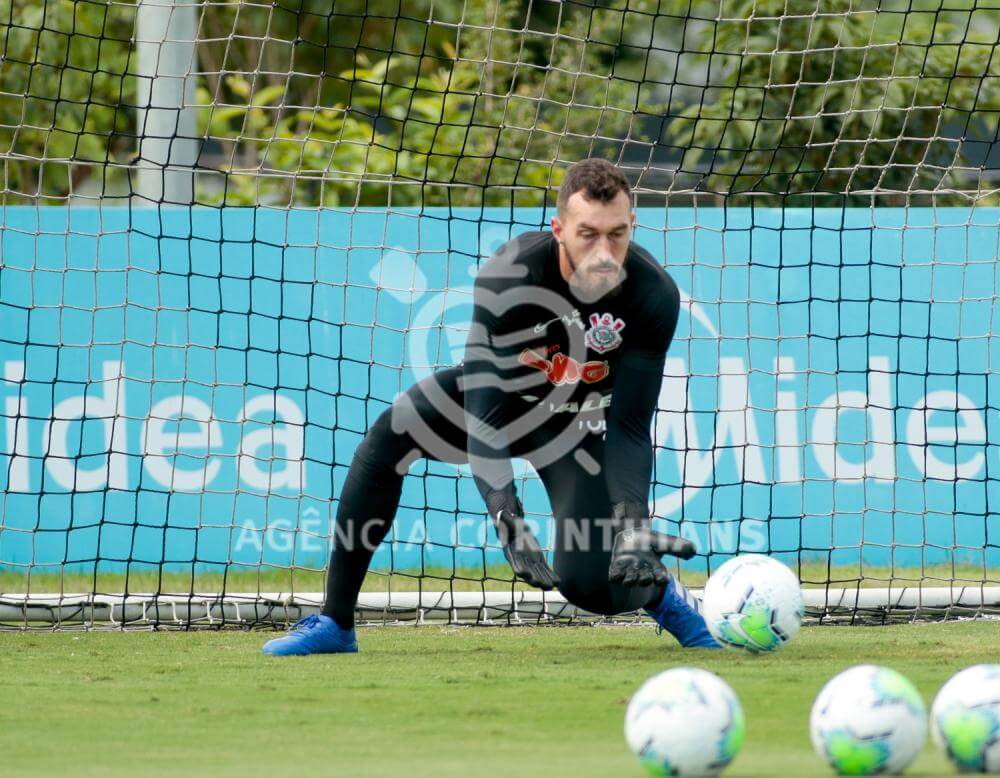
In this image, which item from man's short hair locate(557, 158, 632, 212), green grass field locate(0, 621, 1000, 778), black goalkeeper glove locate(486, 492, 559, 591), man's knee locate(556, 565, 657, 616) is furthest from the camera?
man's knee locate(556, 565, 657, 616)

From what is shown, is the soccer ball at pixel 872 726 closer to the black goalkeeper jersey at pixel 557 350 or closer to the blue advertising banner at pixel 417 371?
the black goalkeeper jersey at pixel 557 350

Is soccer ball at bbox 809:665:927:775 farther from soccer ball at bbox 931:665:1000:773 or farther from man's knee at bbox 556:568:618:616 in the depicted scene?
man's knee at bbox 556:568:618:616

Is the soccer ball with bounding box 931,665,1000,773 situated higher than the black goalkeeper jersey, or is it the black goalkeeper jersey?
the black goalkeeper jersey

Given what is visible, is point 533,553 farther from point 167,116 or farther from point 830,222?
point 167,116

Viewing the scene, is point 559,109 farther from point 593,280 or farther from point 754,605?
point 754,605

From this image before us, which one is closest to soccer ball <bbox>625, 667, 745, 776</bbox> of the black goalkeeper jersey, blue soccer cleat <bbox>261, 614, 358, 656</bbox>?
the black goalkeeper jersey

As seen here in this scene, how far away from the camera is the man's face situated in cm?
474

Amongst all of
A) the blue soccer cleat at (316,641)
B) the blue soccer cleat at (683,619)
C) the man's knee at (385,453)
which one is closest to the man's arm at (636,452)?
the blue soccer cleat at (683,619)

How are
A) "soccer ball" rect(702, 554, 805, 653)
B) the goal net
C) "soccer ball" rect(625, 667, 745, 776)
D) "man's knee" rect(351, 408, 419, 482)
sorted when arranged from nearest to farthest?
"soccer ball" rect(625, 667, 745, 776)
"soccer ball" rect(702, 554, 805, 653)
"man's knee" rect(351, 408, 419, 482)
the goal net

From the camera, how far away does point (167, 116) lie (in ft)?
28.3

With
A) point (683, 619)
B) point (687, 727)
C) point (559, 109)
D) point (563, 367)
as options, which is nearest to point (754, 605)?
point (683, 619)

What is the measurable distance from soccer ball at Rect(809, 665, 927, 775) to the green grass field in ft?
0.26

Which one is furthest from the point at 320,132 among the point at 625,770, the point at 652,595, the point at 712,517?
the point at 625,770

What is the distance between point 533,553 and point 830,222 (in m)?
4.07
